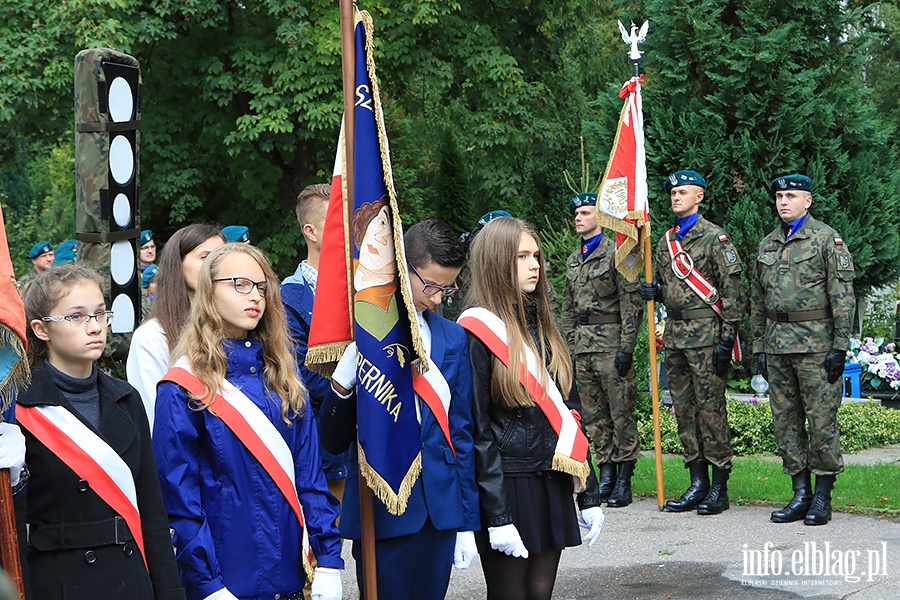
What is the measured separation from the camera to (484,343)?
14.3 feet

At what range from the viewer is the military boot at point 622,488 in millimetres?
8656

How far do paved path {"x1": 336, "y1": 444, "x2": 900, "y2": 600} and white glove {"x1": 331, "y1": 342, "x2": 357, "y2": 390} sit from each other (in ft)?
9.28

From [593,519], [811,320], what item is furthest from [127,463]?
[811,320]

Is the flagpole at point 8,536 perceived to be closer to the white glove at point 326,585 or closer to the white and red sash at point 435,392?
the white glove at point 326,585

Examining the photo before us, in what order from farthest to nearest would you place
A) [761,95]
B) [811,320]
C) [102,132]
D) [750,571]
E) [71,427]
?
1. [761,95]
2. [811,320]
3. [750,571]
4. [102,132]
5. [71,427]

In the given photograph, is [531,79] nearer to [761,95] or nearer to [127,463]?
[761,95]

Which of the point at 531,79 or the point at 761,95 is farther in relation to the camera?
the point at 531,79

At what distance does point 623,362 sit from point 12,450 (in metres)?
6.21

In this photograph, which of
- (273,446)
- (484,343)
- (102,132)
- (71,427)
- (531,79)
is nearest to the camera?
(71,427)

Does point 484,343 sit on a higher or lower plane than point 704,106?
lower

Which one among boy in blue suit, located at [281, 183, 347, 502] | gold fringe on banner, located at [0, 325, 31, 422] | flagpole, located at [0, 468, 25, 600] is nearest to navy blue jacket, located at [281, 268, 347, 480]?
boy in blue suit, located at [281, 183, 347, 502]

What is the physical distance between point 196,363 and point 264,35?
49.3 feet

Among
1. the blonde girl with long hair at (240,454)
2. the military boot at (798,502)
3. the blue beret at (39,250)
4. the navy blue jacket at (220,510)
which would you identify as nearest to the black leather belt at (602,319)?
the military boot at (798,502)

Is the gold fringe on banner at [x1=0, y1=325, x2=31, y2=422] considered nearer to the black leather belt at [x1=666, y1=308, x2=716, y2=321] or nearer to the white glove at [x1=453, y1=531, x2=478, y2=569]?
the white glove at [x1=453, y1=531, x2=478, y2=569]
